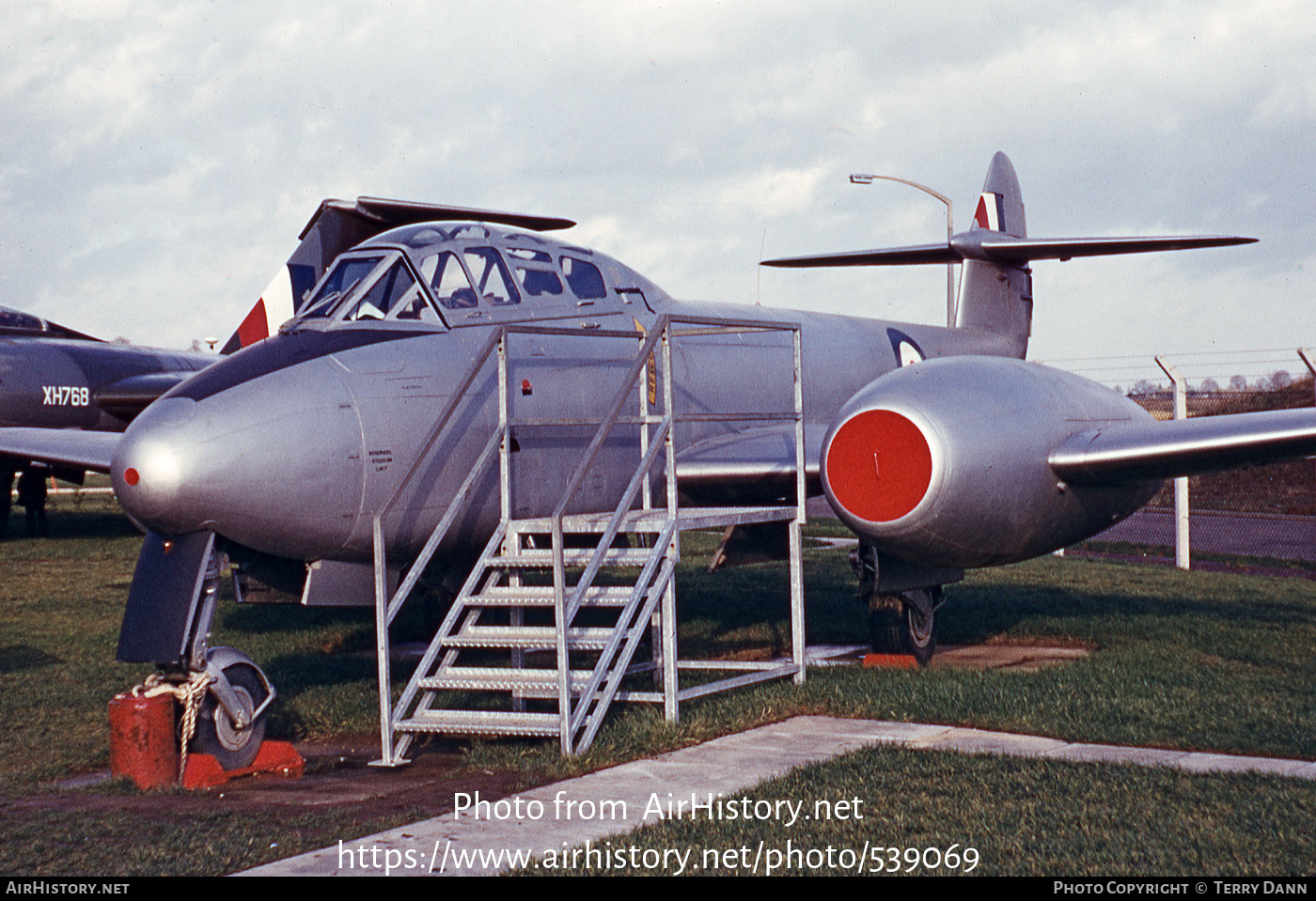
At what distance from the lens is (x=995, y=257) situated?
14.7 metres

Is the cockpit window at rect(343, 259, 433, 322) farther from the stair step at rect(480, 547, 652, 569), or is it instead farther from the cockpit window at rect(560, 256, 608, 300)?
the stair step at rect(480, 547, 652, 569)

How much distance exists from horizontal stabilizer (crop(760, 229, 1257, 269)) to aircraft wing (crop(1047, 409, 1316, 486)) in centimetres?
546

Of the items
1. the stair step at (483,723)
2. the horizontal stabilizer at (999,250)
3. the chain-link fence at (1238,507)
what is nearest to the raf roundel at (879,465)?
the stair step at (483,723)

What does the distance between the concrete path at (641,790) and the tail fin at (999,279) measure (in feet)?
29.6

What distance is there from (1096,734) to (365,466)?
429cm

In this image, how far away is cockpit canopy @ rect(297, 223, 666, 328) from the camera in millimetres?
7785

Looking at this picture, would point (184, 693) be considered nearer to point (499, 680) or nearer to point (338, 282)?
point (499, 680)

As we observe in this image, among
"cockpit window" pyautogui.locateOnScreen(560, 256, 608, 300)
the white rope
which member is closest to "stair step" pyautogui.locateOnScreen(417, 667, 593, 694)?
the white rope

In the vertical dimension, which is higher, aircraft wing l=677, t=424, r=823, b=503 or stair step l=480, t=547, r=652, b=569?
aircraft wing l=677, t=424, r=823, b=503

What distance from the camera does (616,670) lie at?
7004 mm

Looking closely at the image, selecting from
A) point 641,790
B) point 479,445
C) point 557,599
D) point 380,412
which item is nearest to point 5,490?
point 479,445

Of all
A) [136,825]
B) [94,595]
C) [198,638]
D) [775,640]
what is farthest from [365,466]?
[94,595]

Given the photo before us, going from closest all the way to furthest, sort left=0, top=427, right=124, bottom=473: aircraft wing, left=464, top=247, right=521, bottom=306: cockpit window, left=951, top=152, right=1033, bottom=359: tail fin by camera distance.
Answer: left=464, top=247, right=521, bottom=306: cockpit window
left=0, top=427, right=124, bottom=473: aircraft wing
left=951, top=152, right=1033, bottom=359: tail fin

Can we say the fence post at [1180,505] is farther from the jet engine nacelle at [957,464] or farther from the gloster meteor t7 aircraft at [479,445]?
the jet engine nacelle at [957,464]
